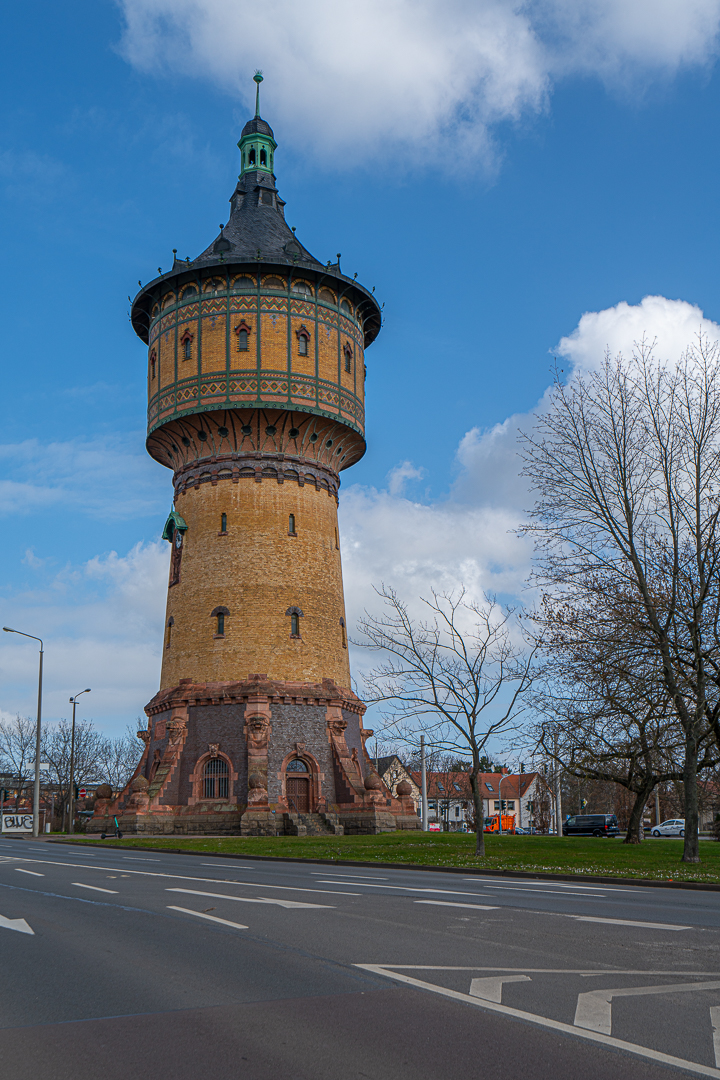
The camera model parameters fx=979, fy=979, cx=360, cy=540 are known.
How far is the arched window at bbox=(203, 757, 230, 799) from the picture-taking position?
40000mm

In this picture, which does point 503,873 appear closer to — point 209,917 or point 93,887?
point 93,887

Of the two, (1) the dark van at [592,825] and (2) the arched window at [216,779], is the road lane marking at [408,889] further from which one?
(1) the dark van at [592,825]

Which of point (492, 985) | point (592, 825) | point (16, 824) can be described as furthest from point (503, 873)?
point (16, 824)

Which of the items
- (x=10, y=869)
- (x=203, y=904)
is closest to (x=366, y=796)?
(x=10, y=869)

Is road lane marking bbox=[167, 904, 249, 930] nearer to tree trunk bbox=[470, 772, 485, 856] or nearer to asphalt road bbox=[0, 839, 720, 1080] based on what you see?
asphalt road bbox=[0, 839, 720, 1080]

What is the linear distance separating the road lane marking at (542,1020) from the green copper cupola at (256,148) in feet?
165

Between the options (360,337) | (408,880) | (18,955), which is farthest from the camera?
(360,337)

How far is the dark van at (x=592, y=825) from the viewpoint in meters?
50.9

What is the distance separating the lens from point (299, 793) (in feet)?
133

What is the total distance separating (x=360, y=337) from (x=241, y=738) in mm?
20320

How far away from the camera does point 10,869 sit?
2039 cm

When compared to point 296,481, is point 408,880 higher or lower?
lower

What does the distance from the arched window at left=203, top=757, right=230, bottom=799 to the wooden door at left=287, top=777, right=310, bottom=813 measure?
100 inches

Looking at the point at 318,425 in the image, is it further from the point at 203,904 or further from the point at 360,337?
the point at 203,904
